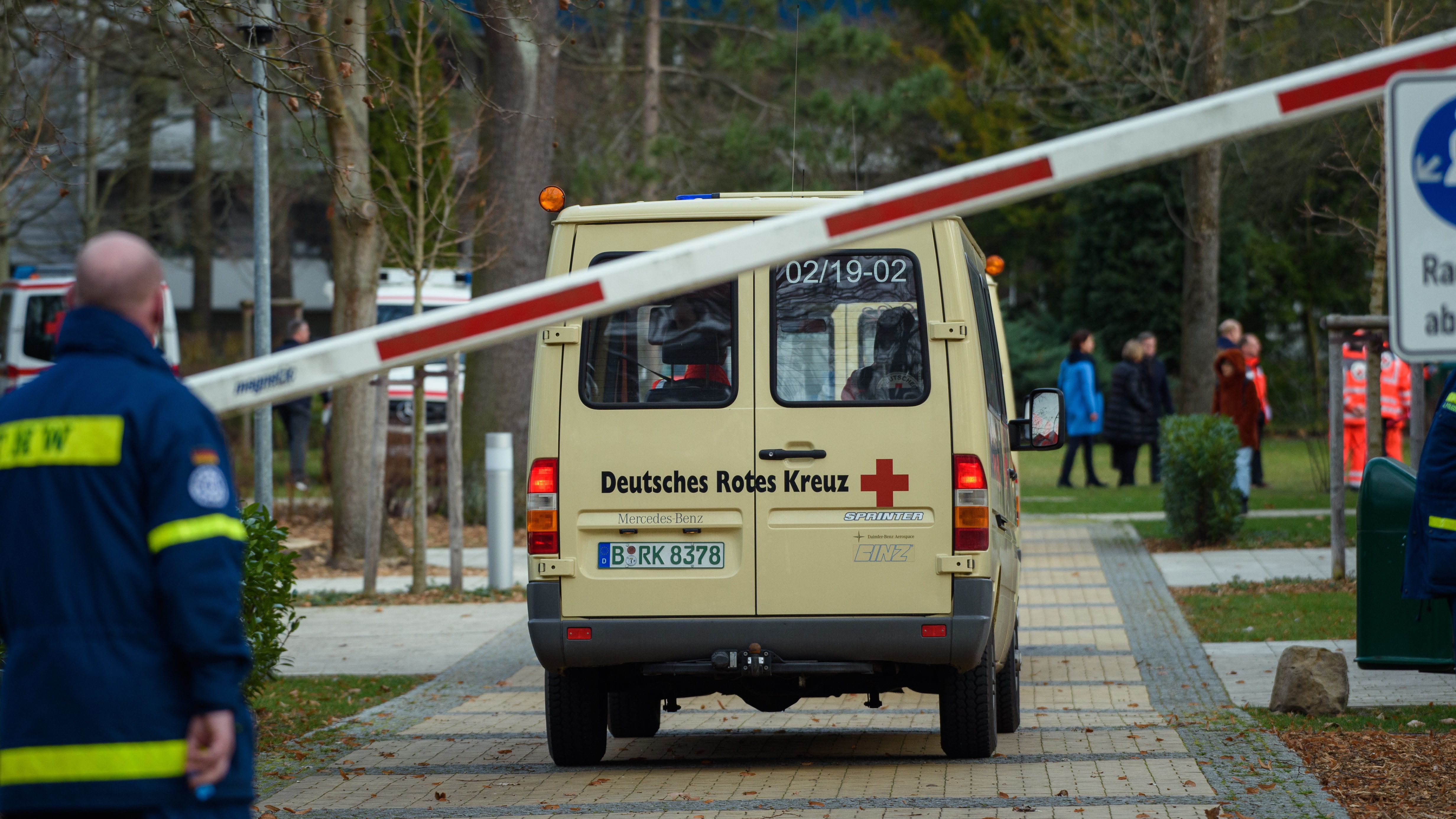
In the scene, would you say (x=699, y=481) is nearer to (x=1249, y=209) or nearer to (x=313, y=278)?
(x=1249, y=209)

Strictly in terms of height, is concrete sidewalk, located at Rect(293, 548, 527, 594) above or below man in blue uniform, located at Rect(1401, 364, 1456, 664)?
below

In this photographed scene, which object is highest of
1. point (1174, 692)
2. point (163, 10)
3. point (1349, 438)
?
point (163, 10)

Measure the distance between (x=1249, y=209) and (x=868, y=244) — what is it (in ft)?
113

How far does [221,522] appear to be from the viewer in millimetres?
3199

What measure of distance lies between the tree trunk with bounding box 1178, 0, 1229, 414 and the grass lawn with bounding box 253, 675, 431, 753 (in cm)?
1320

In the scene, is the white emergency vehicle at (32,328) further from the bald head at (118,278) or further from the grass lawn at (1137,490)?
the bald head at (118,278)

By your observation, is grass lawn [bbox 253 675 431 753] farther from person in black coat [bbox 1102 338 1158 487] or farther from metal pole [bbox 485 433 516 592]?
person in black coat [bbox 1102 338 1158 487]

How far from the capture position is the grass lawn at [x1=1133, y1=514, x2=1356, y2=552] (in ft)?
50.3

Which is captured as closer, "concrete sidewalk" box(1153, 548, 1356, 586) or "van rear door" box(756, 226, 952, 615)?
"van rear door" box(756, 226, 952, 615)

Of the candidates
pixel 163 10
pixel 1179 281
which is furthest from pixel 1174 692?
pixel 1179 281

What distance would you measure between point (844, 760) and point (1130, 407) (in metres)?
15.5

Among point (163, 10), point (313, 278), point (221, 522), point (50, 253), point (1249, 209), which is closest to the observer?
point (221, 522)

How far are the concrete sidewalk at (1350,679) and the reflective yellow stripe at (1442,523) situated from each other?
2.64m

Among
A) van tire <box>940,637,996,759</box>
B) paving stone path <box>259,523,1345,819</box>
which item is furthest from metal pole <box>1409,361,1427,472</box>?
van tire <box>940,637,996,759</box>
